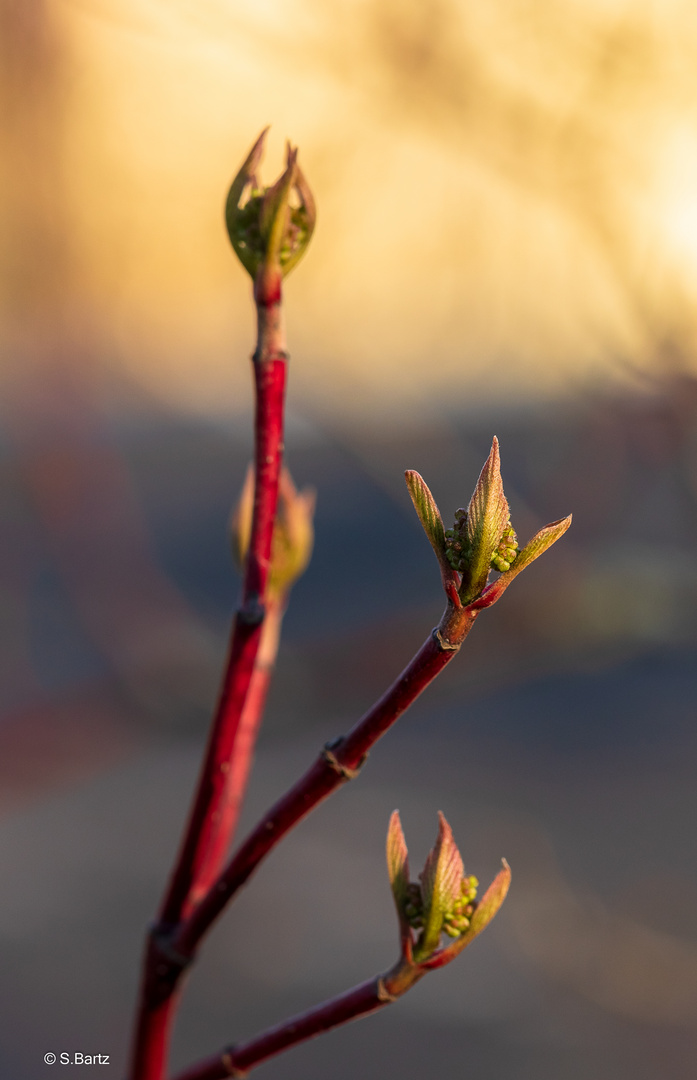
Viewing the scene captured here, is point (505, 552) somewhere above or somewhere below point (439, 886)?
above

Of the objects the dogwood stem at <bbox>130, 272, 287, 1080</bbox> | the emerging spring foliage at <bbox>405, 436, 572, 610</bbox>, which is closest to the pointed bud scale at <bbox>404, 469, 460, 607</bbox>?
the emerging spring foliage at <bbox>405, 436, 572, 610</bbox>

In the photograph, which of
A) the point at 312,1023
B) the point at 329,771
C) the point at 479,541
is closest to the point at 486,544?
the point at 479,541

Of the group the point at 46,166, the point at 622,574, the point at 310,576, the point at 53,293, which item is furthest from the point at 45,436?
the point at 310,576

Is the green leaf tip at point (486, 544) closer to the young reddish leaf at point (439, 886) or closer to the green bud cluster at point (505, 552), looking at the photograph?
the green bud cluster at point (505, 552)

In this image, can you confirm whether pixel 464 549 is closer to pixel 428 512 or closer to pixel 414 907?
pixel 428 512

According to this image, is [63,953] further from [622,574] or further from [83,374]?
[622,574]

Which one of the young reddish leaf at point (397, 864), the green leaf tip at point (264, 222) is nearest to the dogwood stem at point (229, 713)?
the green leaf tip at point (264, 222)
